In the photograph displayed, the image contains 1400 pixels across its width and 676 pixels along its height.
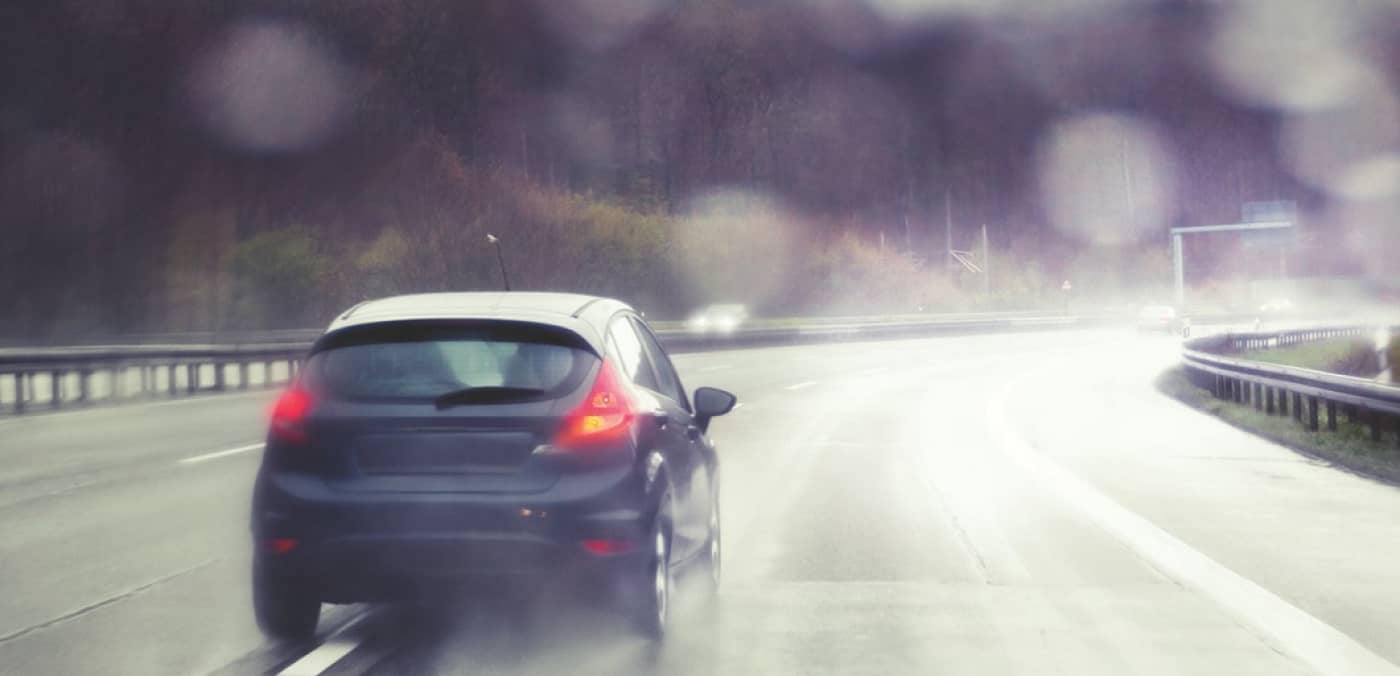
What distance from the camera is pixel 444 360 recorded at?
6.48 m

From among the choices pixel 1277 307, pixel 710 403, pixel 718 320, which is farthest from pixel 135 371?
pixel 1277 307

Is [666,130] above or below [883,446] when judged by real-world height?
above

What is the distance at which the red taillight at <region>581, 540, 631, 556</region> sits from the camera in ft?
20.4

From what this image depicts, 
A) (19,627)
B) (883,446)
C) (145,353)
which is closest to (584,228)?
(145,353)

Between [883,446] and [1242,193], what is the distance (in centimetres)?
16476

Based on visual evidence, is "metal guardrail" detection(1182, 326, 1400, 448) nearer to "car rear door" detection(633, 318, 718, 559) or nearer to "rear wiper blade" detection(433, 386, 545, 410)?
"car rear door" detection(633, 318, 718, 559)

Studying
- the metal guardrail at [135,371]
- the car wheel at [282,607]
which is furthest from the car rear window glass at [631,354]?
the metal guardrail at [135,371]

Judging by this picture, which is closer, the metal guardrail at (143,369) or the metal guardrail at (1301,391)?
the metal guardrail at (1301,391)

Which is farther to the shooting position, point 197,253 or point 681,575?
point 197,253

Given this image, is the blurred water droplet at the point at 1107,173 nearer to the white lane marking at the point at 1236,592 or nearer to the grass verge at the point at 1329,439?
the grass verge at the point at 1329,439

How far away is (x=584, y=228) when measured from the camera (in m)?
98.5

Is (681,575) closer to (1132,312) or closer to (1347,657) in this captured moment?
(1347,657)

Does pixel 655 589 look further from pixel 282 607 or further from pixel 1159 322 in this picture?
pixel 1159 322

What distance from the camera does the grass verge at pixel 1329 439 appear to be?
49.6 ft
